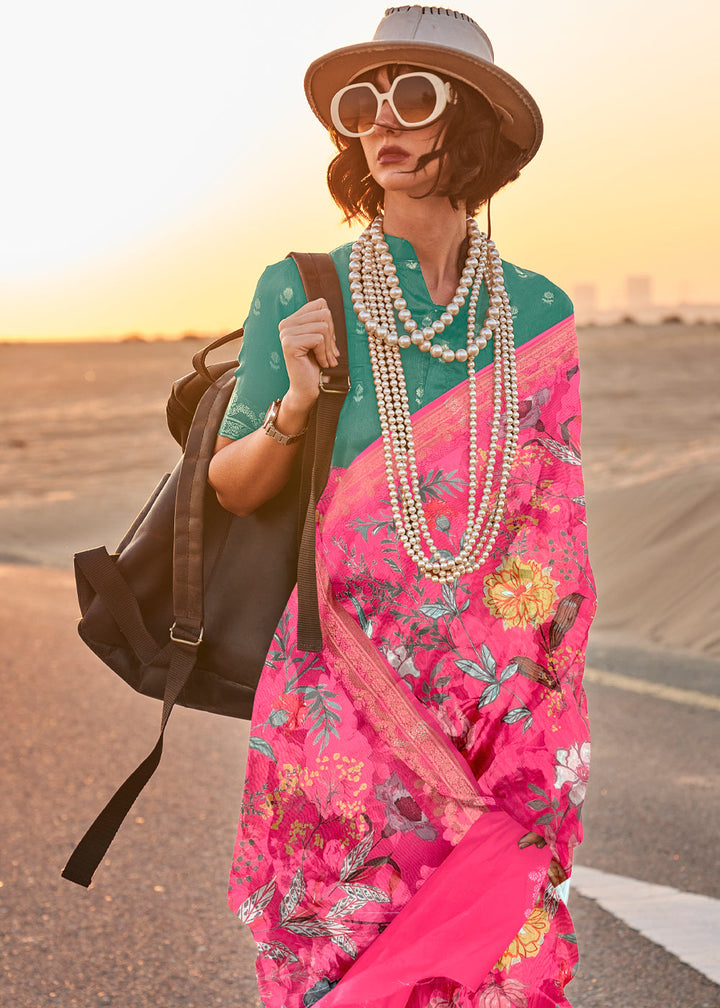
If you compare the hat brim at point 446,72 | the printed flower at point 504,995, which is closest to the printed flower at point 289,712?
the printed flower at point 504,995

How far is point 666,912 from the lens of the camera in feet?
11.3

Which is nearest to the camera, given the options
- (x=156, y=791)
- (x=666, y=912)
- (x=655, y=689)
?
(x=666, y=912)

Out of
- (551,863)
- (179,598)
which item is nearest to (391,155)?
(179,598)

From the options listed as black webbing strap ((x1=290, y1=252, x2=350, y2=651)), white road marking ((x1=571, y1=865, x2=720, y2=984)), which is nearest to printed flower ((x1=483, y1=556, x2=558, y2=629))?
black webbing strap ((x1=290, y1=252, x2=350, y2=651))

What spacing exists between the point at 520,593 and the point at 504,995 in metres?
0.63

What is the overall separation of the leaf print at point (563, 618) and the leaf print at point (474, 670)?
116 mm

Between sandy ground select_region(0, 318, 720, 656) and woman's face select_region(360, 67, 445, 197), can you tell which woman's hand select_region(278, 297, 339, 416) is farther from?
sandy ground select_region(0, 318, 720, 656)

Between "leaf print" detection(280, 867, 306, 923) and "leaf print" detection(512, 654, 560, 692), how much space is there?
490 mm

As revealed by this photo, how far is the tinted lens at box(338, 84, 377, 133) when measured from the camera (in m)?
1.92

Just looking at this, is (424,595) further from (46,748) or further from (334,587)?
(46,748)

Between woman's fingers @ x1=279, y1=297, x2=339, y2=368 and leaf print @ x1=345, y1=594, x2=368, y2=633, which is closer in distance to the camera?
woman's fingers @ x1=279, y1=297, x2=339, y2=368

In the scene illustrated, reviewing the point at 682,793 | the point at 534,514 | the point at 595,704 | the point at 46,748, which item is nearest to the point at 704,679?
the point at 595,704

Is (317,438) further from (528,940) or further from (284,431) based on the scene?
(528,940)

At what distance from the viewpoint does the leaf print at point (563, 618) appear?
1.96 metres
